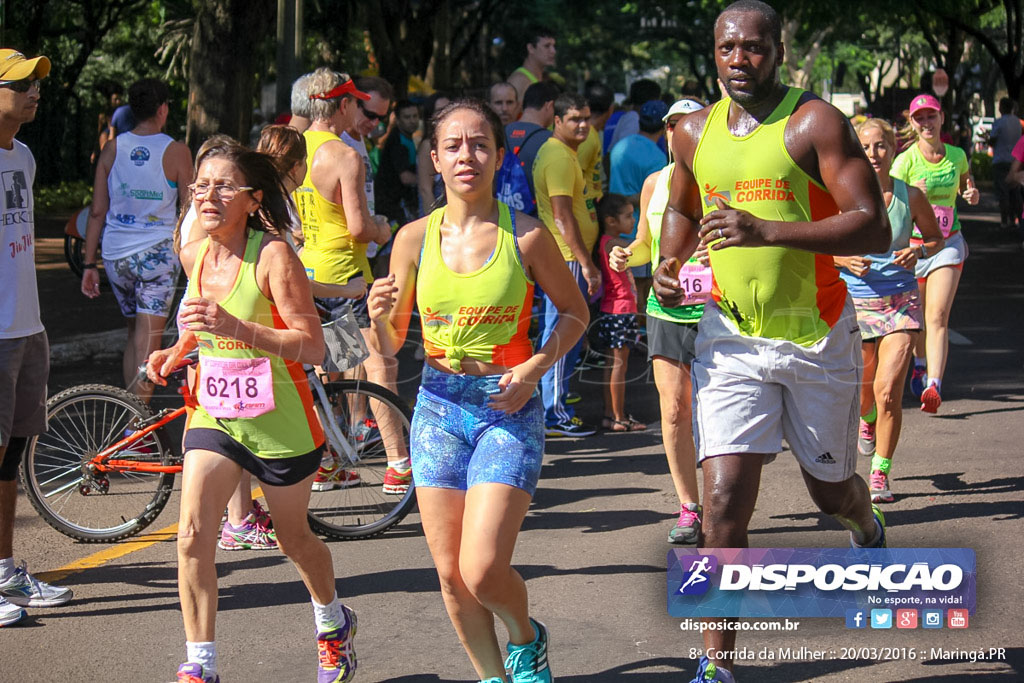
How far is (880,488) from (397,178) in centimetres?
622

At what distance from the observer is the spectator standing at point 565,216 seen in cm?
830

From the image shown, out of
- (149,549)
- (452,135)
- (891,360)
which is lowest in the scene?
(149,549)

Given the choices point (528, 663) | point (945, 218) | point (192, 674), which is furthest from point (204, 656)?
point (945, 218)

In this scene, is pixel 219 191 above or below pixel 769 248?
above

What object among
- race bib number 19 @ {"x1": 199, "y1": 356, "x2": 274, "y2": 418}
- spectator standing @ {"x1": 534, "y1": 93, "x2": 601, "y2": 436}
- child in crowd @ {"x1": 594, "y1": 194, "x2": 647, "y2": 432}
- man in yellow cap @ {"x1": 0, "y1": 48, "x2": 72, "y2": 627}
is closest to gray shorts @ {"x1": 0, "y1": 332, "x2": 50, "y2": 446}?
man in yellow cap @ {"x1": 0, "y1": 48, "x2": 72, "y2": 627}

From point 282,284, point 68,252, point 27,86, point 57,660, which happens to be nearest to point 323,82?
point 27,86

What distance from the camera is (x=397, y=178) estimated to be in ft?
38.9

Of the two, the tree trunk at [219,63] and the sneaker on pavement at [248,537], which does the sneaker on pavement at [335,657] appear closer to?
the sneaker on pavement at [248,537]

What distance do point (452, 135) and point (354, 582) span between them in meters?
2.45

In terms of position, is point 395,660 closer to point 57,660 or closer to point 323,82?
point 57,660

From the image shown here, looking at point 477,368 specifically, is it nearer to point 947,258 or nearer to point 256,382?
point 256,382

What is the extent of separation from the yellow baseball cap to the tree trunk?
7.44 meters

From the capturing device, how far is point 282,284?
445 cm

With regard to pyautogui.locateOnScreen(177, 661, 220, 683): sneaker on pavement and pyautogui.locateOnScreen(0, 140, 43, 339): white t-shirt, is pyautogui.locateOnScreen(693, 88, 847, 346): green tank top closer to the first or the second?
pyautogui.locateOnScreen(177, 661, 220, 683): sneaker on pavement
